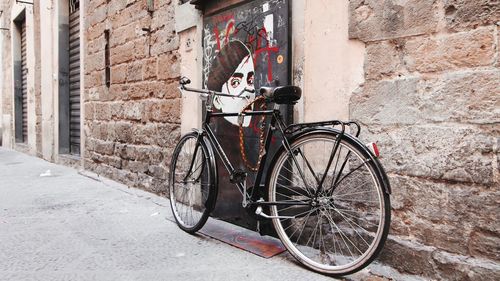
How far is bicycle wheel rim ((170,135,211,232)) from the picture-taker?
3389 millimetres

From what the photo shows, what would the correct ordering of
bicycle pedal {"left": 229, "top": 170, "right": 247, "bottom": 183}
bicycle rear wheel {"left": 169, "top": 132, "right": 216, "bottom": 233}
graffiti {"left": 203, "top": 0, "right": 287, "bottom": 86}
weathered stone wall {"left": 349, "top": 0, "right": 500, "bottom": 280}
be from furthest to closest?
bicycle rear wheel {"left": 169, "top": 132, "right": 216, "bottom": 233}
graffiti {"left": 203, "top": 0, "right": 287, "bottom": 86}
bicycle pedal {"left": 229, "top": 170, "right": 247, "bottom": 183}
weathered stone wall {"left": 349, "top": 0, "right": 500, "bottom": 280}

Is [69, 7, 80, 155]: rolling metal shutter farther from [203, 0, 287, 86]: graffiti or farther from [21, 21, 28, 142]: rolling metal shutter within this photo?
[203, 0, 287, 86]: graffiti

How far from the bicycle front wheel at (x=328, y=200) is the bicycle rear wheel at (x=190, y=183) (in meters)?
0.72

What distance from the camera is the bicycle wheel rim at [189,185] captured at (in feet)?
11.1

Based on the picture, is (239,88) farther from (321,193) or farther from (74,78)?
(74,78)

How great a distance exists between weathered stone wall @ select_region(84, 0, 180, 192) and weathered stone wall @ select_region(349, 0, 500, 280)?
2583 mm

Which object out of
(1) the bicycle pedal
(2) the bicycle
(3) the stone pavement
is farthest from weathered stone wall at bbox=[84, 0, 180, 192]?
(2) the bicycle

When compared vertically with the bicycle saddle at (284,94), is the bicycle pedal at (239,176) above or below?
below

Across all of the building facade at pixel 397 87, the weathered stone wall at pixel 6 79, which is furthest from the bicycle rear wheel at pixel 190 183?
the weathered stone wall at pixel 6 79

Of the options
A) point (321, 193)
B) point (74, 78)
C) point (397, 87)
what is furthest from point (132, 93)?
point (397, 87)

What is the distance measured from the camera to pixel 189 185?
3670mm

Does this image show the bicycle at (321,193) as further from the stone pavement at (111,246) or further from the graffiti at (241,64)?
the graffiti at (241,64)

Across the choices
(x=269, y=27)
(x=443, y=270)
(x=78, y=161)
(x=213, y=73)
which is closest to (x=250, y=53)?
(x=269, y=27)

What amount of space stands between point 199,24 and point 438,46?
8.08 ft
